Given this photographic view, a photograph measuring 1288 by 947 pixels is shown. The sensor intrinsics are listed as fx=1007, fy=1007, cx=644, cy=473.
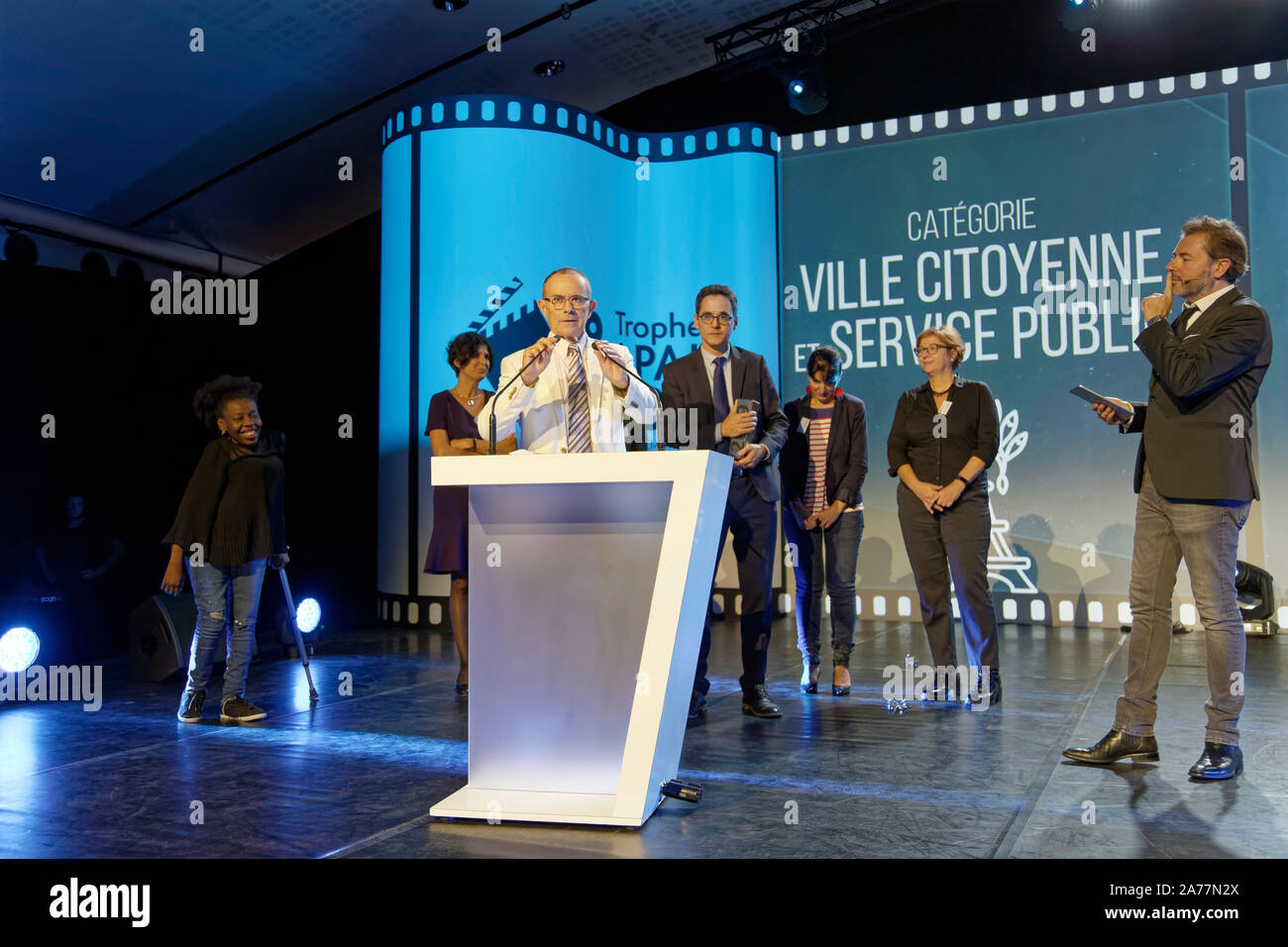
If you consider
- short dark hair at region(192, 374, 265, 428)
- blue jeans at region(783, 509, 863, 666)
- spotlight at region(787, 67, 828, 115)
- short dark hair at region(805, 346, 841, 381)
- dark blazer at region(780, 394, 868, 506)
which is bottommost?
blue jeans at region(783, 509, 863, 666)

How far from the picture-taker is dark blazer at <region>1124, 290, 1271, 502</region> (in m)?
2.68

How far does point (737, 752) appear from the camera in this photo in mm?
A: 3094

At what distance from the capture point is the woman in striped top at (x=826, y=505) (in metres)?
4.21

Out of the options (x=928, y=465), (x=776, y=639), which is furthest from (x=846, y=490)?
(x=776, y=639)

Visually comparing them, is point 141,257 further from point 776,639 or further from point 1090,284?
point 1090,284

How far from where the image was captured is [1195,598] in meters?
2.68

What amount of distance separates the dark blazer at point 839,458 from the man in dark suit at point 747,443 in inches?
24.1

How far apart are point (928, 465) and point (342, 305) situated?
559cm

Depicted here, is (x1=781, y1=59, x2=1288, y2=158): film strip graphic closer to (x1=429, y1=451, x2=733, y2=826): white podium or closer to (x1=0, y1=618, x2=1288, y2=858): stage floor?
(x1=0, y1=618, x2=1288, y2=858): stage floor

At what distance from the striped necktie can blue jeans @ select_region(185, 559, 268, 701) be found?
5.63 ft

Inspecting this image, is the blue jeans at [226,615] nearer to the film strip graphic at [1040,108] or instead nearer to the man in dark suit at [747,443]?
the man in dark suit at [747,443]

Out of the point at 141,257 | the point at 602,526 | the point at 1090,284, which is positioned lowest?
the point at 602,526

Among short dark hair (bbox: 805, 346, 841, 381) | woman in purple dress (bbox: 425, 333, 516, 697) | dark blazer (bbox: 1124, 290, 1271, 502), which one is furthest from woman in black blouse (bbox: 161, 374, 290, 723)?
dark blazer (bbox: 1124, 290, 1271, 502)
